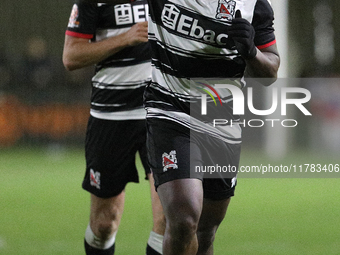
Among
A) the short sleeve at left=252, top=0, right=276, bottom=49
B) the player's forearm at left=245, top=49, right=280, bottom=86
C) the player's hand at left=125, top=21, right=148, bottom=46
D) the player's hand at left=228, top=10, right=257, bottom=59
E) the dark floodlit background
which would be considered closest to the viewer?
the player's hand at left=228, top=10, right=257, bottom=59

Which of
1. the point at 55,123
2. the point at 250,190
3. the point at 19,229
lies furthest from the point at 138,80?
the point at 55,123

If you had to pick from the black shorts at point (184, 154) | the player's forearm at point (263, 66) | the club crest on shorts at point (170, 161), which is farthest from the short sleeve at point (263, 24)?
the club crest on shorts at point (170, 161)

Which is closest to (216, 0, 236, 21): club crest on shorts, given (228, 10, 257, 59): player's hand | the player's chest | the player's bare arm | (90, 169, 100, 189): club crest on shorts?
(228, 10, 257, 59): player's hand

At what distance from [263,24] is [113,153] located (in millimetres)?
1520

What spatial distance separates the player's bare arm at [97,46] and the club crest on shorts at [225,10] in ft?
3.11

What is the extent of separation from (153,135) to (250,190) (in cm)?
618

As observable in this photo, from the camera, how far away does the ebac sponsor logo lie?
3389mm

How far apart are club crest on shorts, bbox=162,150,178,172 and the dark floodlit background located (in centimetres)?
393

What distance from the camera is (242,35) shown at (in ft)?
10.5

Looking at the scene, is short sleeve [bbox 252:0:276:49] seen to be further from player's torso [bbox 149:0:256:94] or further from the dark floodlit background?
the dark floodlit background

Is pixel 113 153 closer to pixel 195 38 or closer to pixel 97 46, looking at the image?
pixel 97 46

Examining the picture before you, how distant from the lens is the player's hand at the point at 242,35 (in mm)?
3188

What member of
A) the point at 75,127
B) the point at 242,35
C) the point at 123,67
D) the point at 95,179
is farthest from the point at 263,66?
the point at 75,127

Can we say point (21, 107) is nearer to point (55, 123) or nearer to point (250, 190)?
point (55, 123)
